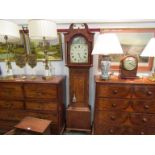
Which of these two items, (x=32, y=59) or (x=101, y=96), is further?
(x=32, y=59)

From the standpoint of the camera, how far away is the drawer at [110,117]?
169 cm

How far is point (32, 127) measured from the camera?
1.55 metres

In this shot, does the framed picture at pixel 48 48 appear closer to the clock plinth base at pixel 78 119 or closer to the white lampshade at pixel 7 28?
the white lampshade at pixel 7 28

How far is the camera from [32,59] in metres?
2.02

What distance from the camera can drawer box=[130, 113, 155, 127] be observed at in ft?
5.40

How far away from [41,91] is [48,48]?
695mm

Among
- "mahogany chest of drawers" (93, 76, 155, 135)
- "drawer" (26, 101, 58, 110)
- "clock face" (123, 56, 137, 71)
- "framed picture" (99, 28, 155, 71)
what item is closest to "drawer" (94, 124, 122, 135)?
"mahogany chest of drawers" (93, 76, 155, 135)

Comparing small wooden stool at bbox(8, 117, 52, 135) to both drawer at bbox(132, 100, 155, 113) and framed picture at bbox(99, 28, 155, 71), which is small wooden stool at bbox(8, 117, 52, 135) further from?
framed picture at bbox(99, 28, 155, 71)

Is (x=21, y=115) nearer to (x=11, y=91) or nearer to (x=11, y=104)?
(x=11, y=104)

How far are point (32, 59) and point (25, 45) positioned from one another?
246mm

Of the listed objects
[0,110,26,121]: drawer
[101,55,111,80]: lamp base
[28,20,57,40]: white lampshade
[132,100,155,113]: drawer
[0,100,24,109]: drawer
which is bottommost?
[0,110,26,121]: drawer

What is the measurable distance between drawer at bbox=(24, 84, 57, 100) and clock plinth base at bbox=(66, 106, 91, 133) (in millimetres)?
384
